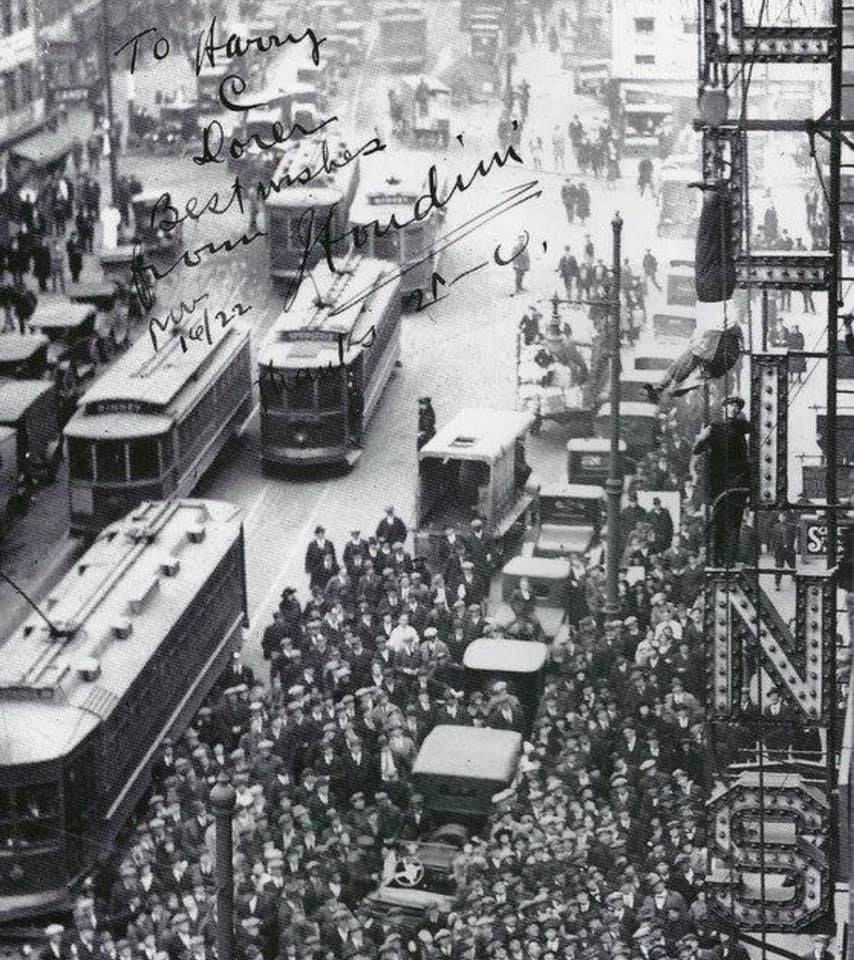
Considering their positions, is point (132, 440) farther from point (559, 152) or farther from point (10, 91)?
point (10, 91)

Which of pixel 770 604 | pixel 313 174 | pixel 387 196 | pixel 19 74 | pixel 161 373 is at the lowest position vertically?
pixel 161 373

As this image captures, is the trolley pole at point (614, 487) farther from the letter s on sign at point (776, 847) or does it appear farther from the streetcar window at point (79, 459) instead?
the letter s on sign at point (776, 847)

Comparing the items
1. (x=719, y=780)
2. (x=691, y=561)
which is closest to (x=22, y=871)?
(x=719, y=780)

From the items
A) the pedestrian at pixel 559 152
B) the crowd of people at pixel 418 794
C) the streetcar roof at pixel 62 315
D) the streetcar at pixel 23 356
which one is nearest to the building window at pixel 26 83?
the pedestrian at pixel 559 152

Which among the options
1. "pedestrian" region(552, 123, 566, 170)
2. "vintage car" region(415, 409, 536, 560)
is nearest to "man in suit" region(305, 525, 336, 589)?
"vintage car" region(415, 409, 536, 560)

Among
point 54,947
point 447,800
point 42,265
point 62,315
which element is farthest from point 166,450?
point 42,265

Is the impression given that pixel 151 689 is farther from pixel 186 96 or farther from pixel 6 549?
pixel 186 96
